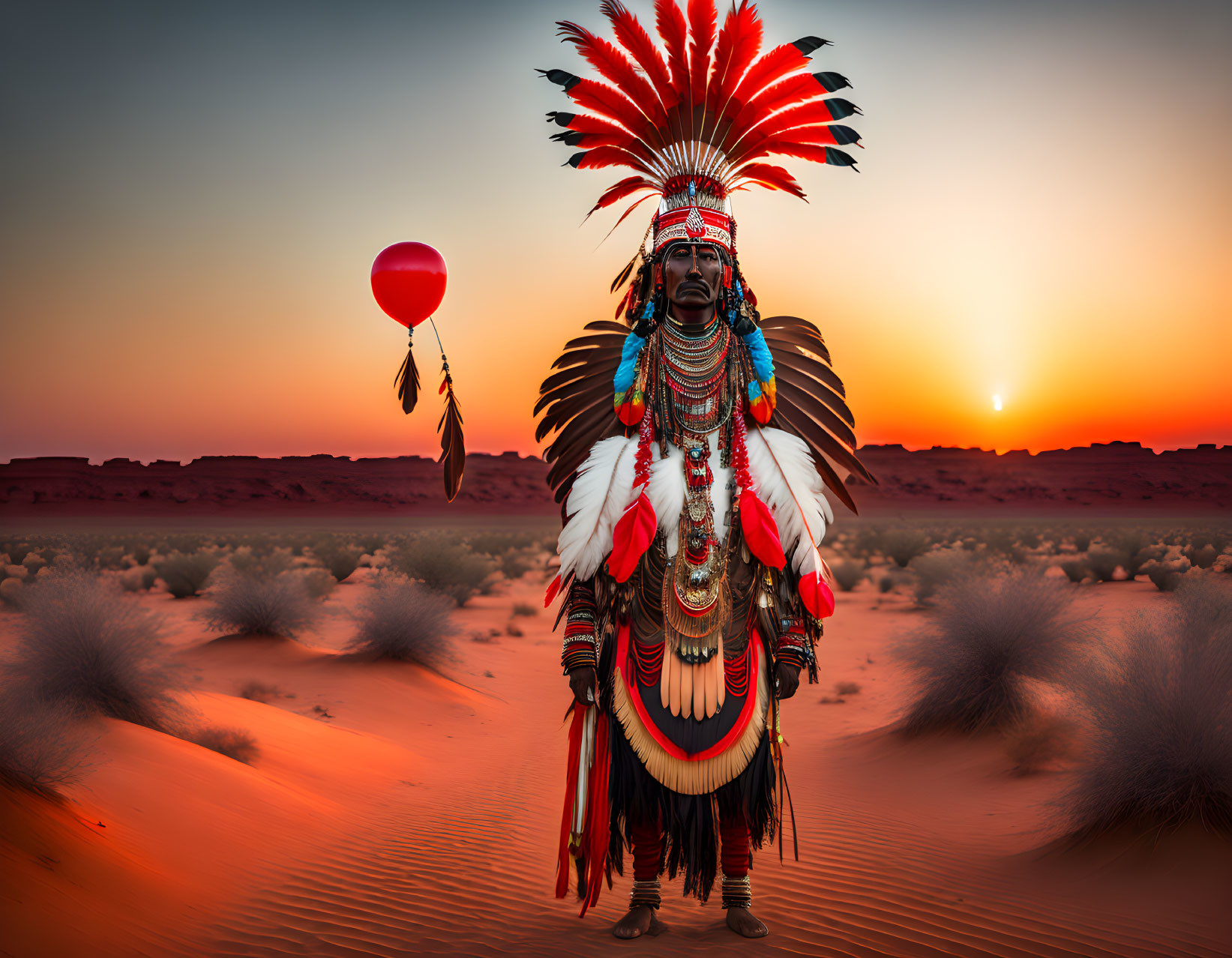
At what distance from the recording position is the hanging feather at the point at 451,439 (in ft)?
14.6

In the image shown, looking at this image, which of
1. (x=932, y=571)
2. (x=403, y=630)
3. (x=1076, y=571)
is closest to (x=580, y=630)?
(x=403, y=630)

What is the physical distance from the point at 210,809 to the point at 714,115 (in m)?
5.37

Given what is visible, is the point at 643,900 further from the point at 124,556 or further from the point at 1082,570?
the point at 124,556

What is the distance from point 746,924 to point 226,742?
16.0 ft

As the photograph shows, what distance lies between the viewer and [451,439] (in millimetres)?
4707

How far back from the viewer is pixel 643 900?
372cm

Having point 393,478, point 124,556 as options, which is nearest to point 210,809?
point 124,556

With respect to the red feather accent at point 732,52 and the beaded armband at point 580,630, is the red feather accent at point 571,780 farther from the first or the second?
the red feather accent at point 732,52

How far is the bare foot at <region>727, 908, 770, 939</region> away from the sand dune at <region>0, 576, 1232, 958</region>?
0.23ft

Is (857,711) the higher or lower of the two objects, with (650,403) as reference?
lower

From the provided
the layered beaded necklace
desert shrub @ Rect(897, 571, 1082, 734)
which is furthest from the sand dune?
the layered beaded necklace

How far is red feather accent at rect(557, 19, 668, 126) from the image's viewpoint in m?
3.82

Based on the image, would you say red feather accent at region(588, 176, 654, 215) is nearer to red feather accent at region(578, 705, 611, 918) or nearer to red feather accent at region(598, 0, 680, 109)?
red feather accent at region(598, 0, 680, 109)

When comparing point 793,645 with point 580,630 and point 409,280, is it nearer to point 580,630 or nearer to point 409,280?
point 580,630
